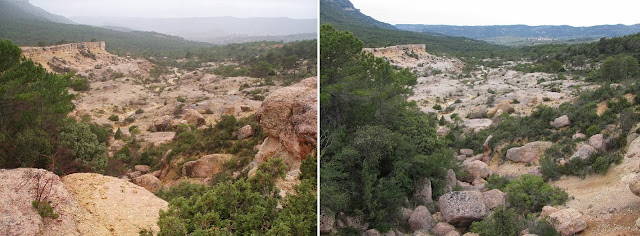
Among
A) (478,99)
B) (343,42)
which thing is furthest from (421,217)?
(478,99)

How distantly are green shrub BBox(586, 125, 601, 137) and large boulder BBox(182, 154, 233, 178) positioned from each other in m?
8.09

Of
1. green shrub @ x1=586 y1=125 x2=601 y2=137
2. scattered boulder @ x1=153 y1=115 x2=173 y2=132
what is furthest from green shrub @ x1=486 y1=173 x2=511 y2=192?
scattered boulder @ x1=153 y1=115 x2=173 y2=132

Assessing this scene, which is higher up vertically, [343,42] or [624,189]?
[343,42]

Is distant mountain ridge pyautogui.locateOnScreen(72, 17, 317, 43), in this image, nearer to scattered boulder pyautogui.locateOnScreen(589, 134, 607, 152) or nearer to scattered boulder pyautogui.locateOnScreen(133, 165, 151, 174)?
scattered boulder pyautogui.locateOnScreen(133, 165, 151, 174)

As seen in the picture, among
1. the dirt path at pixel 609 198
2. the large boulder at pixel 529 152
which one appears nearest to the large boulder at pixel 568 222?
the dirt path at pixel 609 198

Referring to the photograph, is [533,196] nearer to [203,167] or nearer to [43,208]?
[203,167]

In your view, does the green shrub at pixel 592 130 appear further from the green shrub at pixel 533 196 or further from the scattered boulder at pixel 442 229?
the scattered boulder at pixel 442 229

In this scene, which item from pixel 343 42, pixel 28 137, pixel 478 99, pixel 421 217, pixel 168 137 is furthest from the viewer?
pixel 478 99

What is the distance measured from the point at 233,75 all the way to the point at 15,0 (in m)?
18.3

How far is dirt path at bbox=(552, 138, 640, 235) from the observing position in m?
4.17

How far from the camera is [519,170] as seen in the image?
798 cm

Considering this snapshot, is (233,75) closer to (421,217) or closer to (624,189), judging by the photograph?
(421,217)

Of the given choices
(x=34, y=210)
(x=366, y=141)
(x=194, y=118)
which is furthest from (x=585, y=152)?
(x=194, y=118)

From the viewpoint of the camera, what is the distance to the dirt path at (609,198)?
4.17 m
